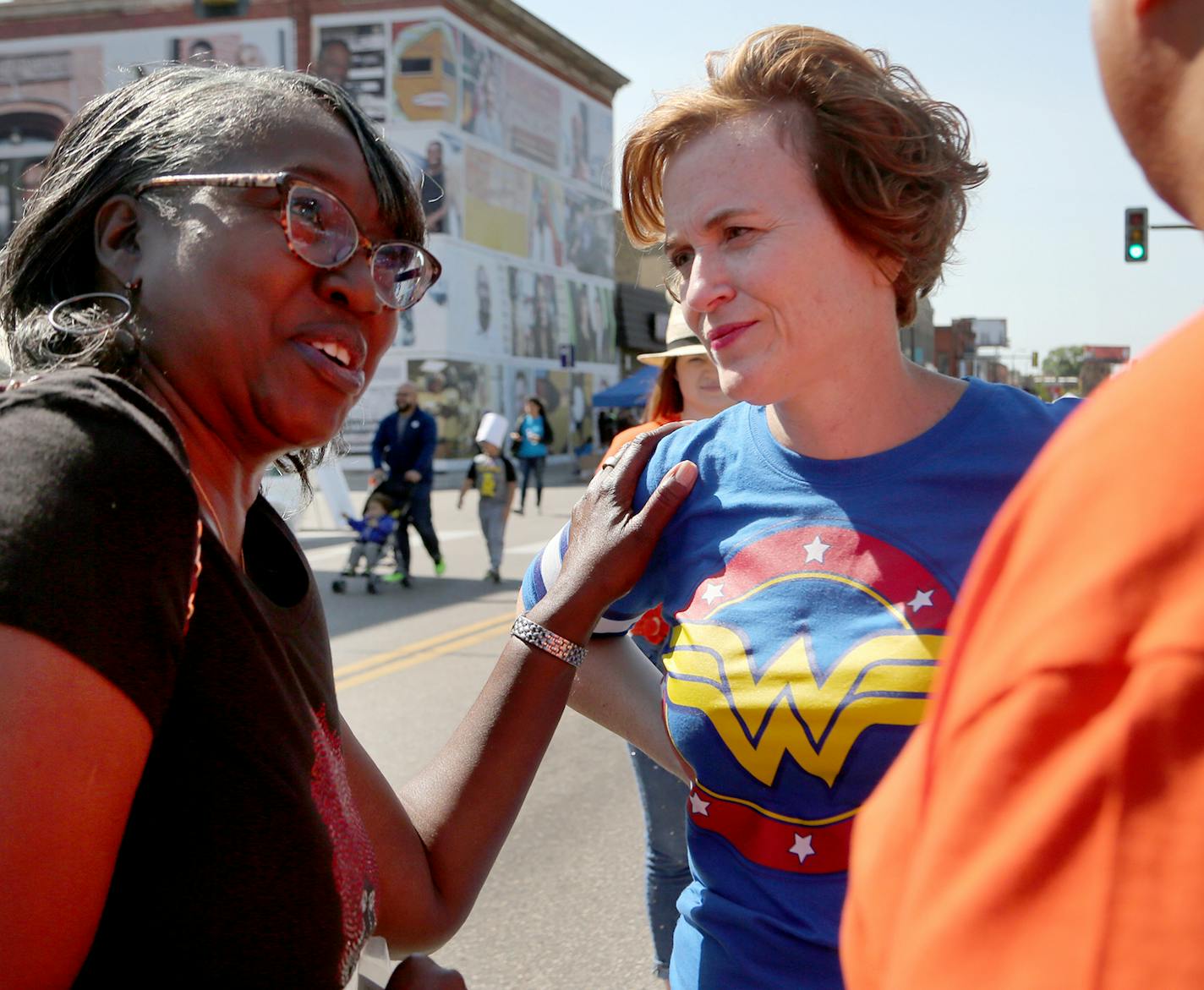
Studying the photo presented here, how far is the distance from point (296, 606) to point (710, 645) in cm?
61

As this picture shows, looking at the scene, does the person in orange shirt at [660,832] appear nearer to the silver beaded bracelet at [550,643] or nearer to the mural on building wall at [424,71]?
the silver beaded bracelet at [550,643]

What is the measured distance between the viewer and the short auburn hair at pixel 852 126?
184 cm

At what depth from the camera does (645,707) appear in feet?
7.51

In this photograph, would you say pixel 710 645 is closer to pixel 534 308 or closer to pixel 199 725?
pixel 199 725

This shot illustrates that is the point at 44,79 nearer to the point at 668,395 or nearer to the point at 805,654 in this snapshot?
the point at 668,395

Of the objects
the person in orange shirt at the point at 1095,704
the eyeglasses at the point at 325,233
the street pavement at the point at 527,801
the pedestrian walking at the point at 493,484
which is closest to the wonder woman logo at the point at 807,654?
→ the eyeglasses at the point at 325,233

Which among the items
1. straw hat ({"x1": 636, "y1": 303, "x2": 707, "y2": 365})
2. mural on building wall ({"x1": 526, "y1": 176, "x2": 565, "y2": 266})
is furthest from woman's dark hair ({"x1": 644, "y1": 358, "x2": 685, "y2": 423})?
mural on building wall ({"x1": 526, "y1": 176, "x2": 565, "y2": 266})

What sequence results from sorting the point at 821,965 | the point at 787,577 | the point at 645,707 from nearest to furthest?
1. the point at 821,965
2. the point at 787,577
3. the point at 645,707

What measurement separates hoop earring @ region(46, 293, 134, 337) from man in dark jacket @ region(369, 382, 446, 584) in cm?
1048

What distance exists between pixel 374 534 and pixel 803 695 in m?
10.2

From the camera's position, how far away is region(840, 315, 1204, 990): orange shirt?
487mm

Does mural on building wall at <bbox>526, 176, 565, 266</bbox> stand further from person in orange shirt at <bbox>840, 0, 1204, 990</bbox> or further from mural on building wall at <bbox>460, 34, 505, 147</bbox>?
person in orange shirt at <bbox>840, 0, 1204, 990</bbox>

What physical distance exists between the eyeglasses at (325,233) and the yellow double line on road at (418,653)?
611cm

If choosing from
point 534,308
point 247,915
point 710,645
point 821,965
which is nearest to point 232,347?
point 247,915
